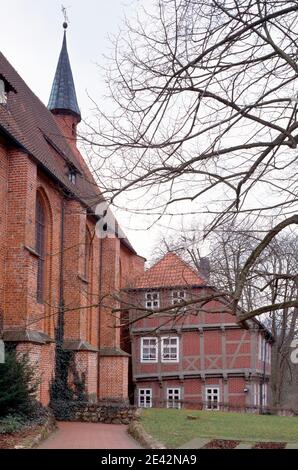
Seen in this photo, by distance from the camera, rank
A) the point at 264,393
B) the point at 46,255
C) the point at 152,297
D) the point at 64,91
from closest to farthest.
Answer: the point at 152,297
the point at 46,255
the point at 64,91
the point at 264,393

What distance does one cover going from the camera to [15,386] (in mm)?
15242

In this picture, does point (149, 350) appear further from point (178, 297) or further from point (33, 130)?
point (178, 297)

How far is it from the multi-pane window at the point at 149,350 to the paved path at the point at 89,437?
10689mm

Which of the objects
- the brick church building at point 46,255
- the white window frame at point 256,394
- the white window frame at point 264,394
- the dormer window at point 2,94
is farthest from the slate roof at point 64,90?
the white window frame at point 264,394

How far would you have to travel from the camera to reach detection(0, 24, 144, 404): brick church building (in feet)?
56.8

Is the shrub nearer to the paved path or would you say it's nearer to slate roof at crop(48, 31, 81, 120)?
the paved path

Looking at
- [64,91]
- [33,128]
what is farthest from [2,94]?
[64,91]

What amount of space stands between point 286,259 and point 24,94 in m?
16.7

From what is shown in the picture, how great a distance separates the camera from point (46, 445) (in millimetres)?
13414

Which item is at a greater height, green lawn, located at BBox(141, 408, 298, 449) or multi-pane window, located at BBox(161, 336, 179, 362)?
multi-pane window, located at BBox(161, 336, 179, 362)

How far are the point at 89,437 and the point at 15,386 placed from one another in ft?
6.81

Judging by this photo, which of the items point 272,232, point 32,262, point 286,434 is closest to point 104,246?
point 32,262

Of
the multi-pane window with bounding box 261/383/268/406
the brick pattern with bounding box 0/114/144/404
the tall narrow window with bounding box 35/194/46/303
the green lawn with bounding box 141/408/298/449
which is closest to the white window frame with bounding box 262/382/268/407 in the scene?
the multi-pane window with bounding box 261/383/268/406

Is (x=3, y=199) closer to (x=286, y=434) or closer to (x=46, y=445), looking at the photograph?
(x=46, y=445)
